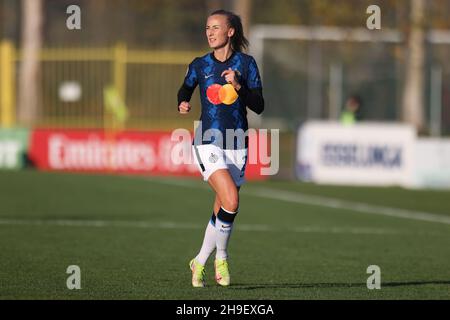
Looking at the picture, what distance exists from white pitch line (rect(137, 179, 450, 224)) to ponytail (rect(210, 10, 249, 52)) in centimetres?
907

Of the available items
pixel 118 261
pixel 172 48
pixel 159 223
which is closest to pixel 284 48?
pixel 172 48

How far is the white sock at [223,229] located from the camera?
10.9 m

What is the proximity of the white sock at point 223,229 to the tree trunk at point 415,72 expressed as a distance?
2822cm

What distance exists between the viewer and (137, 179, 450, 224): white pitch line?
20.2 m

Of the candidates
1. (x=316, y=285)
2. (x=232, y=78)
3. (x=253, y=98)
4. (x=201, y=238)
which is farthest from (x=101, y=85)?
(x=232, y=78)

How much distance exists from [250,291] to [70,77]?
34767 mm

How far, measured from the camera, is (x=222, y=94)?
1070 centimetres

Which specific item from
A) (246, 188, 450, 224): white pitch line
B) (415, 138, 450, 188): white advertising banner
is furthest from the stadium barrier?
(415, 138, 450, 188): white advertising banner

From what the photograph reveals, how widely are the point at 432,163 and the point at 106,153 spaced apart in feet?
23.6

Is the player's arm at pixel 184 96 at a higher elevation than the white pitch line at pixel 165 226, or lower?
higher

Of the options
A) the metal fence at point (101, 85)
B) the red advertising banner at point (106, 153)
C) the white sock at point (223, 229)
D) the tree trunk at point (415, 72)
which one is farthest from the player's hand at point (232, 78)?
the tree trunk at point (415, 72)

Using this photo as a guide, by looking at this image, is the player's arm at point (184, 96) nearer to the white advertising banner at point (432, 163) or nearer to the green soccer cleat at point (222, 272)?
the green soccer cleat at point (222, 272)

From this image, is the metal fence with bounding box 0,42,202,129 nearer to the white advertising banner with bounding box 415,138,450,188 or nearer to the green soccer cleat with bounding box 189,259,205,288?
the white advertising banner with bounding box 415,138,450,188

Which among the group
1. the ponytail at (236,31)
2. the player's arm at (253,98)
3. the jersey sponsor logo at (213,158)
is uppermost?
the ponytail at (236,31)
